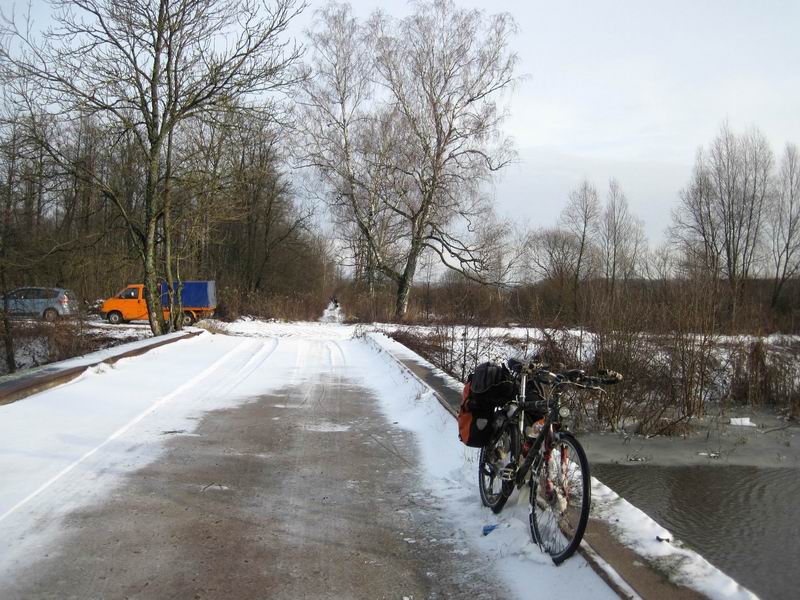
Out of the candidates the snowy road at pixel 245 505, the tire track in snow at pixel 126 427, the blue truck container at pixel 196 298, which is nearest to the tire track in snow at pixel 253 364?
the tire track in snow at pixel 126 427

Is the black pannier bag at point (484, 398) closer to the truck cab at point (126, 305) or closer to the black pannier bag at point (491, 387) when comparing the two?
the black pannier bag at point (491, 387)

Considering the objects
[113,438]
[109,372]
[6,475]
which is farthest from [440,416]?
[109,372]

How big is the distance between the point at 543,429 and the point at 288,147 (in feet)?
99.3

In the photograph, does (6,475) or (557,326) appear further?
(557,326)

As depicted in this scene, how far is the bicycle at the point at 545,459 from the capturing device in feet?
11.3

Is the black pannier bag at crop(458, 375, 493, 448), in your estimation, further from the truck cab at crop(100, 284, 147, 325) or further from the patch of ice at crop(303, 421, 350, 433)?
the truck cab at crop(100, 284, 147, 325)

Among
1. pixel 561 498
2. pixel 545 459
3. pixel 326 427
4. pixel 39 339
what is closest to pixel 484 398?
pixel 545 459

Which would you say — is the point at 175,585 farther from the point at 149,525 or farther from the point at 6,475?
the point at 6,475

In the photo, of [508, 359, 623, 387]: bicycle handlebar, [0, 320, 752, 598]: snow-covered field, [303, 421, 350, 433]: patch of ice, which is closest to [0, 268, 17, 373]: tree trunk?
[0, 320, 752, 598]: snow-covered field

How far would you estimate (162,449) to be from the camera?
19.6ft

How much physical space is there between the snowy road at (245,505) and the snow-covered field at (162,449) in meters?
0.02

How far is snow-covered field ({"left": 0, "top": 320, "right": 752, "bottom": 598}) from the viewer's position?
350 centimetres

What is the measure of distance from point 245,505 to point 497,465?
1.84 meters

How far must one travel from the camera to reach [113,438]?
618 cm
